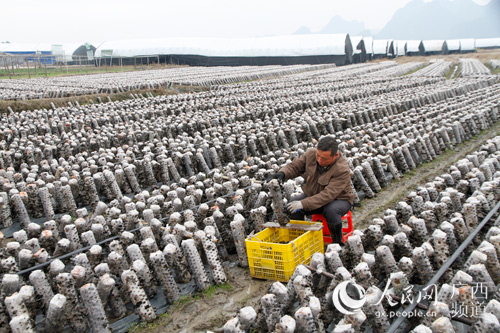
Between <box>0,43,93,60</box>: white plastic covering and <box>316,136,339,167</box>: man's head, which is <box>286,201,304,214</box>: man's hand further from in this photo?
<box>0,43,93,60</box>: white plastic covering

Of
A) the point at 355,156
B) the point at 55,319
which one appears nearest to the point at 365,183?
the point at 355,156

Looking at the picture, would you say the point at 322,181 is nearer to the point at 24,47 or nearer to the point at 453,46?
the point at 24,47

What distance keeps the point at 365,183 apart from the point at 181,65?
1879 inches

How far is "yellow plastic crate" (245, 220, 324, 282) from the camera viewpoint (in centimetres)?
430

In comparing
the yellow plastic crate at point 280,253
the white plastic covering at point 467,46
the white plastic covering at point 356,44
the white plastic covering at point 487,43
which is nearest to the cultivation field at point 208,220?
the yellow plastic crate at point 280,253

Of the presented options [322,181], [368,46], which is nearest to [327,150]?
[322,181]

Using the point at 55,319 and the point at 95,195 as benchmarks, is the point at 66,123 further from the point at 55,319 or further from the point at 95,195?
the point at 55,319

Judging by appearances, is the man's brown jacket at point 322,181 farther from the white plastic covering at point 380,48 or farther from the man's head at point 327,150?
the white plastic covering at point 380,48

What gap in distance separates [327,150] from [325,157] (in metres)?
0.10

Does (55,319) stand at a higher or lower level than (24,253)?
lower

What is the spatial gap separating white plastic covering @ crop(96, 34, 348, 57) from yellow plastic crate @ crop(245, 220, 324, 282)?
44804mm

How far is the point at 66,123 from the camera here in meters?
11.3

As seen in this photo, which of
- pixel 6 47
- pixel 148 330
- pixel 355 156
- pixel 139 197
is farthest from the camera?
pixel 6 47

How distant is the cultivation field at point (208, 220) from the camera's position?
3.80 metres
